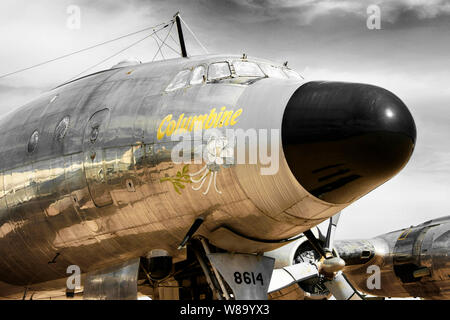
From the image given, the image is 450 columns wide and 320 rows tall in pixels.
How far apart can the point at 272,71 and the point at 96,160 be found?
264 cm

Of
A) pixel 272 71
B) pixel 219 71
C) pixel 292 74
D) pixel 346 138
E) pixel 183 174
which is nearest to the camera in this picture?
pixel 346 138

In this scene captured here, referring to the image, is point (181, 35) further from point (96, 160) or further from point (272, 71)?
point (96, 160)

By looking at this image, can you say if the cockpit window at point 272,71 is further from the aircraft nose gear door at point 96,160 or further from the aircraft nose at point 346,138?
the aircraft nose gear door at point 96,160

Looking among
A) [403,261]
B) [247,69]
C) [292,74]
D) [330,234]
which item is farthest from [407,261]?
[247,69]

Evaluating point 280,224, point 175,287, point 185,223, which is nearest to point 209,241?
point 185,223

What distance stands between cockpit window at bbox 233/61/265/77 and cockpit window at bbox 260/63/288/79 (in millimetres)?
116

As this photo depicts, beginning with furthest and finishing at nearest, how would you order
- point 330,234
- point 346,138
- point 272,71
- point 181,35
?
point 330,234 < point 181,35 < point 272,71 < point 346,138

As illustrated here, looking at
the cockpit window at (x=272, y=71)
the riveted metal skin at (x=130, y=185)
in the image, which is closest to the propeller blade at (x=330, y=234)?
the riveted metal skin at (x=130, y=185)

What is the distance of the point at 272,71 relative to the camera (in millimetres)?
8219

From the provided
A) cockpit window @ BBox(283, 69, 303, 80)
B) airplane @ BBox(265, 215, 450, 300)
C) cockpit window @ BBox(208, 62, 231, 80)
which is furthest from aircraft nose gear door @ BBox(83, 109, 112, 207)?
airplane @ BBox(265, 215, 450, 300)

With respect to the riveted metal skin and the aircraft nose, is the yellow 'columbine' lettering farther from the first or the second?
the aircraft nose

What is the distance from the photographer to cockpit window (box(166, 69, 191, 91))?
772cm

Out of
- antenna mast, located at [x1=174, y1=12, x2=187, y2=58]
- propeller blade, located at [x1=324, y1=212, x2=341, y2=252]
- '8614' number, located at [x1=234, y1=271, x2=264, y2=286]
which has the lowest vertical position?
propeller blade, located at [x1=324, y1=212, x2=341, y2=252]

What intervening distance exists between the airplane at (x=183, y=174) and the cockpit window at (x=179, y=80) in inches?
1.6
